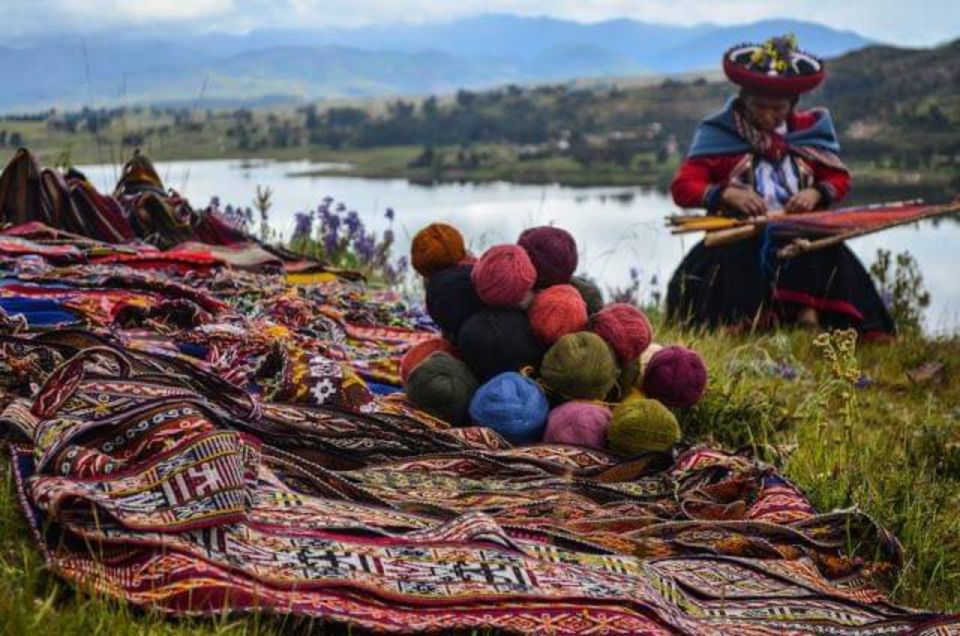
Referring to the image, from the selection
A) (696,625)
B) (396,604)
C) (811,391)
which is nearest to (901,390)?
(811,391)

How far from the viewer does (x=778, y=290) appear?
5.87 metres

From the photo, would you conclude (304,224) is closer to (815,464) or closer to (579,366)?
(579,366)

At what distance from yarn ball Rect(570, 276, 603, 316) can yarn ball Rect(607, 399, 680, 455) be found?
0.40 m

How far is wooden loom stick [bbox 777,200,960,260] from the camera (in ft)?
17.7

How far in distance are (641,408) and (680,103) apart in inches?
2907

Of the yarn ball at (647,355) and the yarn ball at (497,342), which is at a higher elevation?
the yarn ball at (497,342)

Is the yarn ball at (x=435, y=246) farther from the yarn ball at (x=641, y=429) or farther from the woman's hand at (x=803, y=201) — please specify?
the woman's hand at (x=803, y=201)

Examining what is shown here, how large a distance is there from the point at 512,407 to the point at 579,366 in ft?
0.73

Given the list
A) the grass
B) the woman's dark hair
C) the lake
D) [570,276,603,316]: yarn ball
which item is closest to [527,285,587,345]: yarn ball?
[570,276,603,316]: yarn ball

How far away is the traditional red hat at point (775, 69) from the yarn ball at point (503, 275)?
3.12 meters

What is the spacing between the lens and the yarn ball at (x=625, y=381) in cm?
332

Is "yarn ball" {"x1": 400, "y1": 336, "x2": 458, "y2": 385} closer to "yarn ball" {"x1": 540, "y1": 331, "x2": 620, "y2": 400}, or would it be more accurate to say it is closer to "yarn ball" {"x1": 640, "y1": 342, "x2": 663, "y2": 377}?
"yarn ball" {"x1": 540, "y1": 331, "x2": 620, "y2": 400}

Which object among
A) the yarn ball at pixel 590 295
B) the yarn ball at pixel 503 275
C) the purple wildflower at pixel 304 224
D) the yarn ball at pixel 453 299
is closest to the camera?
the yarn ball at pixel 503 275

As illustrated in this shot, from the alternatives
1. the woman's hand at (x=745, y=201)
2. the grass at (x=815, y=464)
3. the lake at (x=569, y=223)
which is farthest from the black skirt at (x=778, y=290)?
the grass at (x=815, y=464)
